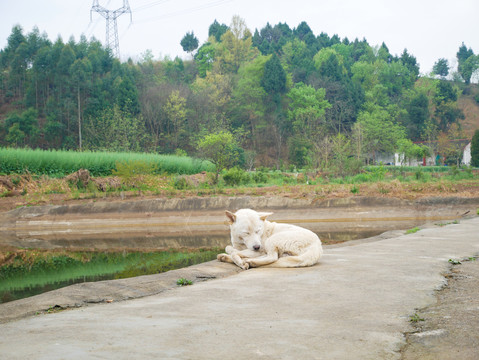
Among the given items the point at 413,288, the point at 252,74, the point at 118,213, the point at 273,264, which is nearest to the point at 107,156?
the point at 118,213

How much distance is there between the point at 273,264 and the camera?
686cm

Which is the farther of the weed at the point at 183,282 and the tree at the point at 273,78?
the tree at the point at 273,78

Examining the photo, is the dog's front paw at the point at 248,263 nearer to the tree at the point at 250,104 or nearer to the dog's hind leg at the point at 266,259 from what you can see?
the dog's hind leg at the point at 266,259

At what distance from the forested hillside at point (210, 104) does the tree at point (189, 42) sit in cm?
2687

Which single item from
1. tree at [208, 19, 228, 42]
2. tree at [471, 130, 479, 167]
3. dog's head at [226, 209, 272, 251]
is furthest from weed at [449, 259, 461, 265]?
tree at [208, 19, 228, 42]

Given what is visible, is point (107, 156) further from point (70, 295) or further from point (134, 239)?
point (70, 295)

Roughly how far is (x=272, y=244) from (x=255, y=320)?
3.10 m

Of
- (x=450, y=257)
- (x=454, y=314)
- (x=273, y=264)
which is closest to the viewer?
(x=454, y=314)

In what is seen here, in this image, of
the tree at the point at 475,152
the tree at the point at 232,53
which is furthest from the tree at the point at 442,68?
the tree at the point at 475,152

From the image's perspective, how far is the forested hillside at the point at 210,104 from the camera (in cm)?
5644

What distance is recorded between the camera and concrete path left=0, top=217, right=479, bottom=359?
9.76ft

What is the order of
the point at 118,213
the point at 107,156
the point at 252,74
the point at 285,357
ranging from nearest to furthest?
1. the point at 285,357
2. the point at 118,213
3. the point at 107,156
4. the point at 252,74

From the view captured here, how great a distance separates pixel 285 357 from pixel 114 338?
1.21 meters

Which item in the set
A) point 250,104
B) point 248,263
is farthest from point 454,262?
point 250,104
